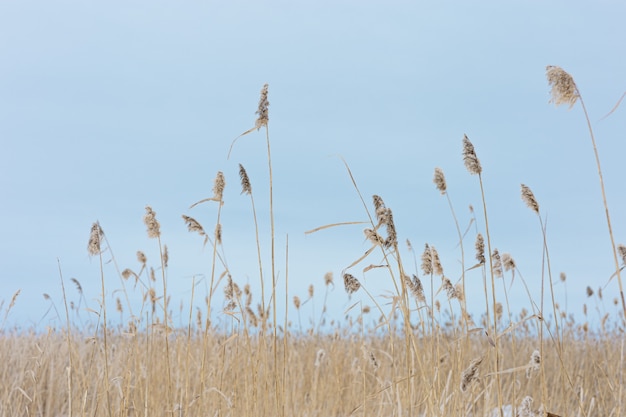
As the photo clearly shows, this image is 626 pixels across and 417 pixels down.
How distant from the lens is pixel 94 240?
280 cm

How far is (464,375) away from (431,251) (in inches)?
27.4

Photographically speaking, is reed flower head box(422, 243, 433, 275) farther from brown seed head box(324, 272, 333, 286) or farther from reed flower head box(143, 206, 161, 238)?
brown seed head box(324, 272, 333, 286)

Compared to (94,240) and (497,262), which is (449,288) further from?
(94,240)

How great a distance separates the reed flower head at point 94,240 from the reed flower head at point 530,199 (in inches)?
68.4

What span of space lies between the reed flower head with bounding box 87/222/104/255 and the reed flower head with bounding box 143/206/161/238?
20 centimetres

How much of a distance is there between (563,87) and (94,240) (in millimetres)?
1946

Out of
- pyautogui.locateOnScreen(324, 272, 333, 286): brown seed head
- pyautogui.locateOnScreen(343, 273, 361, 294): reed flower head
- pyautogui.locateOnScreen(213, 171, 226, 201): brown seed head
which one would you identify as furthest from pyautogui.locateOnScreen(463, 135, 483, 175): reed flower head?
pyautogui.locateOnScreen(324, 272, 333, 286): brown seed head

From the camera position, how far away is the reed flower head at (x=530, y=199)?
2.18 m

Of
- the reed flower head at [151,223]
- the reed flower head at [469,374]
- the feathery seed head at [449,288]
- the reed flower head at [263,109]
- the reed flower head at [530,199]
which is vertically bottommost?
the reed flower head at [469,374]

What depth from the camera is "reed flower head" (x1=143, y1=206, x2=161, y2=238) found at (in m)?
2.81

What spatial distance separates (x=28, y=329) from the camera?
29.3 ft

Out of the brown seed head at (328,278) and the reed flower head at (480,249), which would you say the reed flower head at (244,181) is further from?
the brown seed head at (328,278)

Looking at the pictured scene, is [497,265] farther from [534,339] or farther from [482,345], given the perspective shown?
[534,339]

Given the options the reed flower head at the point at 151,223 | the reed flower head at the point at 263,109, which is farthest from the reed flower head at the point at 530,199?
the reed flower head at the point at 151,223
